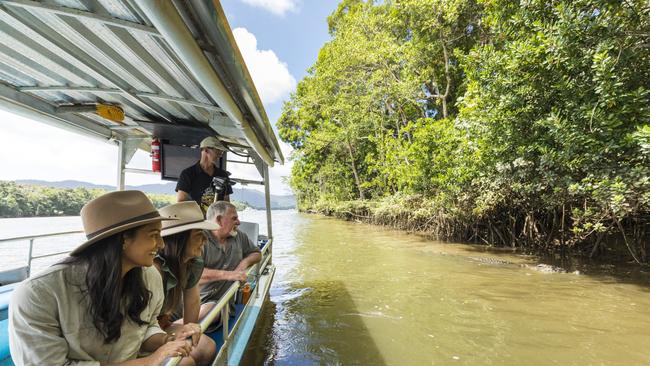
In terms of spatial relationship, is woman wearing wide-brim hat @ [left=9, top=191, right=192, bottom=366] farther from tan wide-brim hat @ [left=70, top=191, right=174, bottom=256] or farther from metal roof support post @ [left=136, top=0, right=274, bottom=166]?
metal roof support post @ [left=136, top=0, right=274, bottom=166]

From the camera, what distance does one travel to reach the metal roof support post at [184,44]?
4.39 feet

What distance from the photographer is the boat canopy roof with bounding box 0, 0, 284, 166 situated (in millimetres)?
1627

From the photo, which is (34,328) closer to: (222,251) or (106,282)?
(106,282)

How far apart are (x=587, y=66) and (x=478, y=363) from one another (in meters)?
5.69

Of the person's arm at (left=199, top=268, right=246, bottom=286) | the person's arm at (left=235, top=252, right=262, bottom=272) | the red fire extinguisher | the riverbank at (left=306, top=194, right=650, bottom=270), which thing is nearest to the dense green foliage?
the riverbank at (left=306, top=194, right=650, bottom=270)

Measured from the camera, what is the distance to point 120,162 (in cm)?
462

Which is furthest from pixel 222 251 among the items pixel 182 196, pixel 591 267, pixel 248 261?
pixel 591 267

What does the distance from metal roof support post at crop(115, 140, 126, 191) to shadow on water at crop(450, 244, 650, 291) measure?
925 centimetres

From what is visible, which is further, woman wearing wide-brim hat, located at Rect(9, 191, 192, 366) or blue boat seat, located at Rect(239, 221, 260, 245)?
blue boat seat, located at Rect(239, 221, 260, 245)

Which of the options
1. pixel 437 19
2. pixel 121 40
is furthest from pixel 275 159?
pixel 437 19

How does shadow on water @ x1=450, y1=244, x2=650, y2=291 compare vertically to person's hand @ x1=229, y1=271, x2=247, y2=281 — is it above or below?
below

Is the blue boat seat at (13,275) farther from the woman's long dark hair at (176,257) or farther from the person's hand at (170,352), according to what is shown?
the person's hand at (170,352)

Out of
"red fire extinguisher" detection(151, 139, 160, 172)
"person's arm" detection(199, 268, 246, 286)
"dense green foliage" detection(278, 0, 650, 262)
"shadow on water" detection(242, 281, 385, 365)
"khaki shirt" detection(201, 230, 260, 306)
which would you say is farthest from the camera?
"dense green foliage" detection(278, 0, 650, 262)

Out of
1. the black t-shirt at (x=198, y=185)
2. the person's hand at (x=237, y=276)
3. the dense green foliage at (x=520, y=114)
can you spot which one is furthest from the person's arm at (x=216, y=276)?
the dense green foliage at (x=520, y=114)
